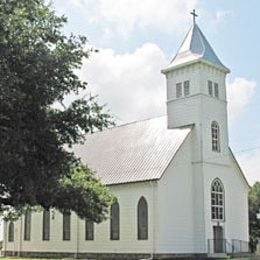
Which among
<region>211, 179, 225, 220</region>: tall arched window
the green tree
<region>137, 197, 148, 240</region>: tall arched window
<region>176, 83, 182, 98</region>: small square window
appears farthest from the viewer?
the green tree

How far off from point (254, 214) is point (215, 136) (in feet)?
65.7

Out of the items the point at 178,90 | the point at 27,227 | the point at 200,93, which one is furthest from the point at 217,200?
the point at 27,227

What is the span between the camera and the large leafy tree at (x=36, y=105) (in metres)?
17.8

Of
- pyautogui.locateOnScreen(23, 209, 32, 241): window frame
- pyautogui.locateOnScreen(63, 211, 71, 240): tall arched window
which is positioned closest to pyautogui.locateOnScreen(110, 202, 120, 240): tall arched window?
pyautogui.locateOnScreen(63, 211, 71, 240): tall arched window

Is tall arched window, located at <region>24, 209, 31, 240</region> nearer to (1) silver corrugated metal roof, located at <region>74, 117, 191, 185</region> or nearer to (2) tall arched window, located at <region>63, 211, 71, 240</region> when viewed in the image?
(2) tall arched window, located at <region>63, 211, 71, 240</region>

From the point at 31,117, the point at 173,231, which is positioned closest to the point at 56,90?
the point at 31,117

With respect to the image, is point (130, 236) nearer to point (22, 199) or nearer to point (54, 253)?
point (54, 253)

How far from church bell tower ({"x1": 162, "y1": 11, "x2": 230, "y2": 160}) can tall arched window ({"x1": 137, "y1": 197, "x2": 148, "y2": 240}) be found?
6.07 metres

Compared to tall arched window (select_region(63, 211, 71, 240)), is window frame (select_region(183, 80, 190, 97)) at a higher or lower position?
higher

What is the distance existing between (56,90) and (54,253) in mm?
33023

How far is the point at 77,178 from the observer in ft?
85.5

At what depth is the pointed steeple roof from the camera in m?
46.1

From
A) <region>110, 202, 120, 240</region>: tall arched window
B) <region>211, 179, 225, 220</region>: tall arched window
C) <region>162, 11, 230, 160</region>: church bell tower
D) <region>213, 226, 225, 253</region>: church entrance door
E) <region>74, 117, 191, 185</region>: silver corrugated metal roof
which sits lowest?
<region>213, 226, 225, 253</region>: church entrance door

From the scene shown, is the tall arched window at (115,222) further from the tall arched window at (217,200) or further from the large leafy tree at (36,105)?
the large leafy tree at (36,105)
